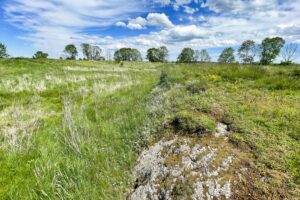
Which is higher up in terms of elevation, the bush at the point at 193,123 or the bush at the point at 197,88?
the bush at the point at 197,88

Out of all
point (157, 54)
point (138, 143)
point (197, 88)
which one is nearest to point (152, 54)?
point (157, 54)

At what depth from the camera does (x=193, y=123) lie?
3938mm

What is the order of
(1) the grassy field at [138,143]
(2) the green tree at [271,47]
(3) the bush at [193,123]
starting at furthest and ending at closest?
(2) the green tree at [271,47], (3) the bush at [193,123], (1) the grassy field at [138,143]

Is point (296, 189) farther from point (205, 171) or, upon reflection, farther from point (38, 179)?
point (38, 179)

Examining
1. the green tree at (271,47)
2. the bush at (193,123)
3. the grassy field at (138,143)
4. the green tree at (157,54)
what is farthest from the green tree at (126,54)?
the bush at (193,123)

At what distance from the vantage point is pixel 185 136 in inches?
148

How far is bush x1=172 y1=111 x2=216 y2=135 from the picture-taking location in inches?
148

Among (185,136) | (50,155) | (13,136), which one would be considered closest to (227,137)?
(185,136)

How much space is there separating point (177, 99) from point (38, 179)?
11.6ft

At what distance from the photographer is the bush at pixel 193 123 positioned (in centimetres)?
376

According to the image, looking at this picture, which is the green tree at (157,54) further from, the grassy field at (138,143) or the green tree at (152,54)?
the grassy field at (138,143)

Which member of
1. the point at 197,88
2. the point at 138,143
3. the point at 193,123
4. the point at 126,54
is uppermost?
the point at 126,54

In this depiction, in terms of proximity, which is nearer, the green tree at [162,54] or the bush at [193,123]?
the bush at [193,123]

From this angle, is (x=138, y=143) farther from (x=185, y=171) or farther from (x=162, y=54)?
(x=162, y=54)
